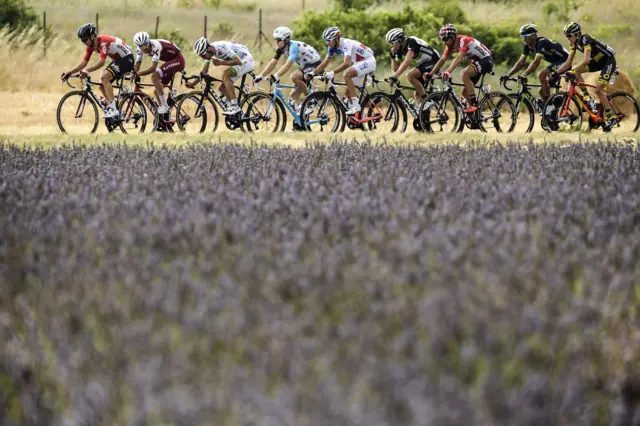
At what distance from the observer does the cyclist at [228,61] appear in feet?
57.5

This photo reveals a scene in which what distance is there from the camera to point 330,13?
38.9m

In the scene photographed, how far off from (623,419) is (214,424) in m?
1.42

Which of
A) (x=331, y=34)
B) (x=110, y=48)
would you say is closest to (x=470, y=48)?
(x=331, y=34)

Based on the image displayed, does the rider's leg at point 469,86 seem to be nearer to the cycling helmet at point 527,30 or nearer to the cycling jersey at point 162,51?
the cycling helmet at point 527,30

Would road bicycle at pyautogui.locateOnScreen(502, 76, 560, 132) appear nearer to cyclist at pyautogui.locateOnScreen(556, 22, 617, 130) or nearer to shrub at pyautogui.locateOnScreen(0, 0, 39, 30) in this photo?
cyclist at pyautogui.locateOnScreen(556, 22, 617, 130)

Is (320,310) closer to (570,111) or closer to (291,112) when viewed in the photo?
(291,112)

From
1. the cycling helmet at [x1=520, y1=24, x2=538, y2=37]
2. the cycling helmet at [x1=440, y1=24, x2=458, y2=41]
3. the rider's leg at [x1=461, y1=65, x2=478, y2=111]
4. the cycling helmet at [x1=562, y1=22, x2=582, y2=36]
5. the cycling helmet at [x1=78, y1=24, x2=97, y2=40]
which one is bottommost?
the rider's leg at [x1=461, y1=65, x2=478, y2=111]

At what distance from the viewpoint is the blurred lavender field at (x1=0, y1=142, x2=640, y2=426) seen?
252 centimetres

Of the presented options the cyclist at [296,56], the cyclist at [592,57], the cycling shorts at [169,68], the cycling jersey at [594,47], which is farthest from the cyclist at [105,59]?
the cycling jersey at [594,47]

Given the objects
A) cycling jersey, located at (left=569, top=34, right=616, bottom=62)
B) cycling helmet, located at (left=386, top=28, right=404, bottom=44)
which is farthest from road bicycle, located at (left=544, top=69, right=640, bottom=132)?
cycling helmet, located at (left=386, top=28, right=404, bottom=44)

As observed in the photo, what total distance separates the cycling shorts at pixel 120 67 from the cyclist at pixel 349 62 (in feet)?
11.0

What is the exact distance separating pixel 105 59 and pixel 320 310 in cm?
1542

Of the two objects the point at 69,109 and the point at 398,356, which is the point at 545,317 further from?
the point at 69,109

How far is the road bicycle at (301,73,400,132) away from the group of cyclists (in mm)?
172
